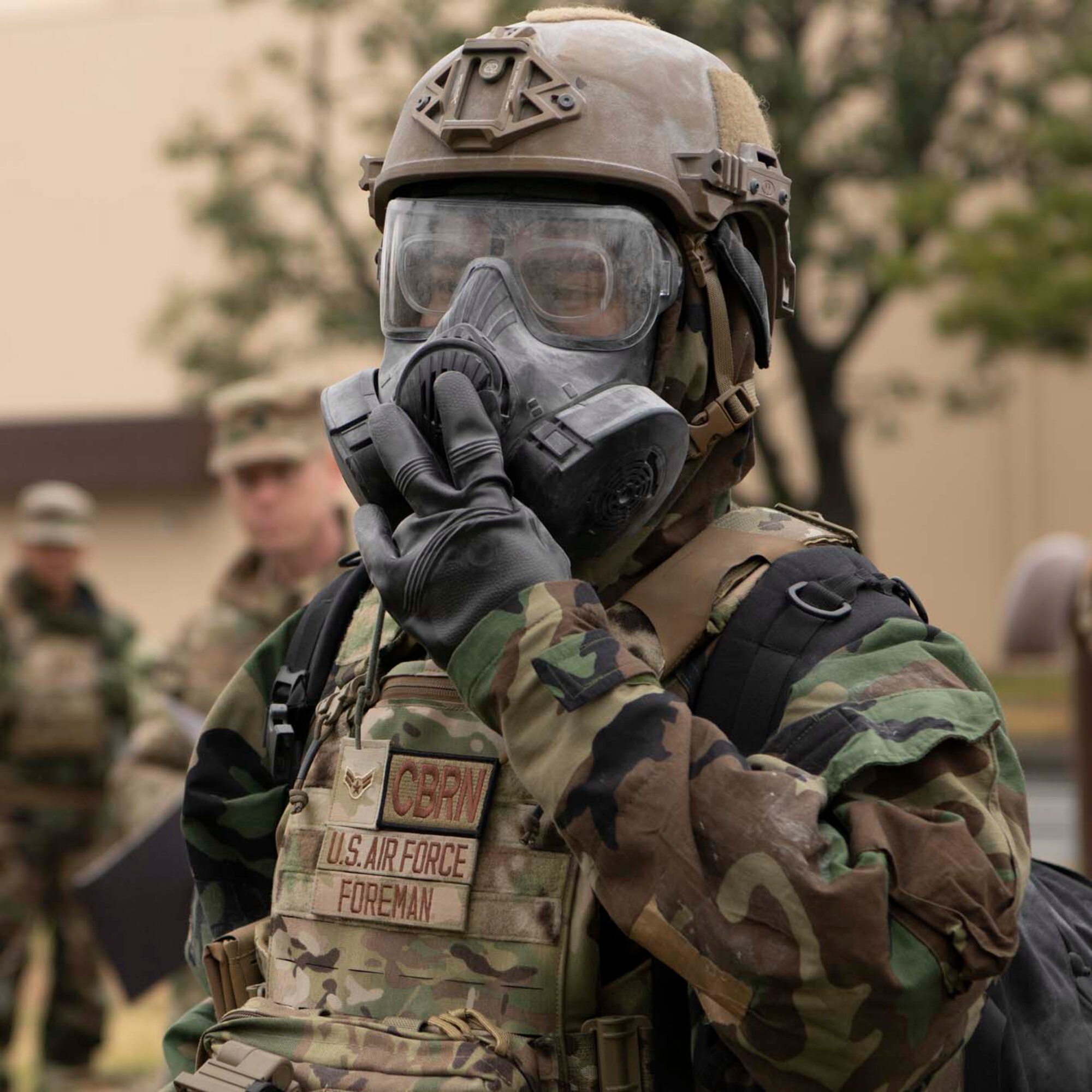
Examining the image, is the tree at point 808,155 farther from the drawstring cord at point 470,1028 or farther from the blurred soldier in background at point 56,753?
the drawstring cord at point 470,1028

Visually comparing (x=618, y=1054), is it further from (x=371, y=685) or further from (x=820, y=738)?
(x=371, y=685)

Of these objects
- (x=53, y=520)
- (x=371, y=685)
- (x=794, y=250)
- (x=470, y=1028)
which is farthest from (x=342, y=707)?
(x=794, y=250)

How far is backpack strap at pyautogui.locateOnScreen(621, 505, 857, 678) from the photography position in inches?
94.0

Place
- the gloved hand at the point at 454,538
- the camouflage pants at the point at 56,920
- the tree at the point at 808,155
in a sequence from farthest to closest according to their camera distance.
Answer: the tree at the point at 808,155
the camouflage pants at the point at 56,920
the gloved hand at the point at 454,538

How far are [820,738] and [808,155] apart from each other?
17.1 m

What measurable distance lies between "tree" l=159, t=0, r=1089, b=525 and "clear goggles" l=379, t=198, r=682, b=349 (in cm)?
1567

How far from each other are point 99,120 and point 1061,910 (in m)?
24.2

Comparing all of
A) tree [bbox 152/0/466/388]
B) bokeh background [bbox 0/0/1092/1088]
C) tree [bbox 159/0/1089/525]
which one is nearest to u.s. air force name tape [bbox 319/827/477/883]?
bokeh background [bbox 0/0/1092/1088]

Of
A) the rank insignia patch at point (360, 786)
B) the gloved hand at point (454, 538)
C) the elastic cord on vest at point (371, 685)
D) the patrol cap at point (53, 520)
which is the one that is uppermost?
the gloved hand at point (454, 538)

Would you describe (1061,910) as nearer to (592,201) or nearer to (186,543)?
(592,201)

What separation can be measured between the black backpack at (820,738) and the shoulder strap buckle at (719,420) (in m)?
0.22

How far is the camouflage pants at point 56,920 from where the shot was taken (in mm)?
8281

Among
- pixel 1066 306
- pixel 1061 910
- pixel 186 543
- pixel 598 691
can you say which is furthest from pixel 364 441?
pixel 186 543

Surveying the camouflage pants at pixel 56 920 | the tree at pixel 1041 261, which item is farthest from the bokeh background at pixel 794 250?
the camouflage pants at pixel 56 920
